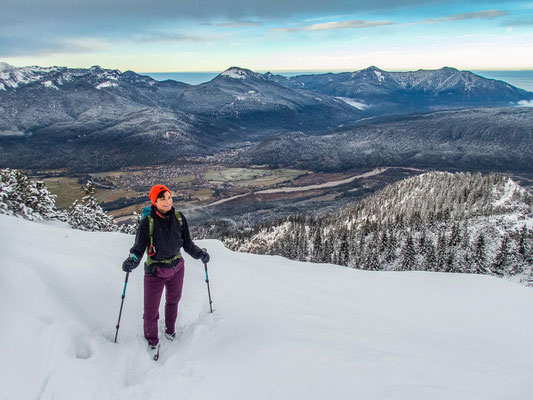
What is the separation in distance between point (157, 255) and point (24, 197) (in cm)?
3933

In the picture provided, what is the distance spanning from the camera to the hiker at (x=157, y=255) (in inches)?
285

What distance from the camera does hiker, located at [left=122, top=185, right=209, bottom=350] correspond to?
7.23 m

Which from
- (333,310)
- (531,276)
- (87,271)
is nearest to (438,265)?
(531,276)

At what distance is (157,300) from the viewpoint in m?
7.46

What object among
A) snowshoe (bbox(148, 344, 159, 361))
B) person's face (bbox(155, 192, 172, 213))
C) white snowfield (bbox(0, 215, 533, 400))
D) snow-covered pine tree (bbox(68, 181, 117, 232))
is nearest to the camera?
white snowfield (bbox(0, 215, 533, 400))

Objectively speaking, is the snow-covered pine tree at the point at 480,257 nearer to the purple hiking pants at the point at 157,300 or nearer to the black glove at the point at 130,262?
the purple hiking pants at the point at 157,300

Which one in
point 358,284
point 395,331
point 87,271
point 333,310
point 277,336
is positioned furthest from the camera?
point 358,284

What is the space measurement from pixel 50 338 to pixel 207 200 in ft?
628

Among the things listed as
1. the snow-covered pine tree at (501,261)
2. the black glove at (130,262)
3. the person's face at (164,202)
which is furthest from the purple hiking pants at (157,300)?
the snow-covered pine tree at (501,261)

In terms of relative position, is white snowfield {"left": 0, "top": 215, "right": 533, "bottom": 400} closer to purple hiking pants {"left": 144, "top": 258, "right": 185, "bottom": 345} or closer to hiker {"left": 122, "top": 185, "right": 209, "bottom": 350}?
purple hiking pants {"left": 144, "top": 258, "right": 185, "bottom": 345}

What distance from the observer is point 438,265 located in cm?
5531

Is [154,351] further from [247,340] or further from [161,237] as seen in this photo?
[161,237]

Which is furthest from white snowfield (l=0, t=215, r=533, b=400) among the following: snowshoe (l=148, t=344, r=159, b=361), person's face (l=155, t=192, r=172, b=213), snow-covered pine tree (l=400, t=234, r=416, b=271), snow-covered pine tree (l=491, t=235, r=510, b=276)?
snow-covered pine tree (l=491, t=235, r=510, b=276)

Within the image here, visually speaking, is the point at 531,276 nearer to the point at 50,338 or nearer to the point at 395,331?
the point at 395,331
